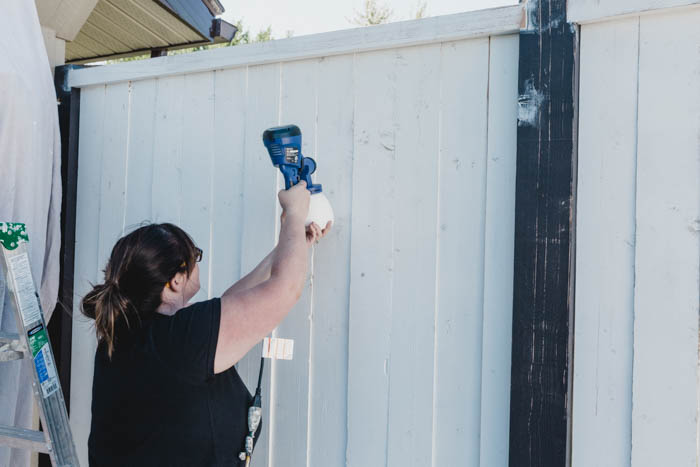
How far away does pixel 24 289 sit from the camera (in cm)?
167

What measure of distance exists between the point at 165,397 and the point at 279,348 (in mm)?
491

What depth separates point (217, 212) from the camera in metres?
2.18

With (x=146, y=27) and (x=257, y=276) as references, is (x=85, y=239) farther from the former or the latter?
(x=146, y=27)

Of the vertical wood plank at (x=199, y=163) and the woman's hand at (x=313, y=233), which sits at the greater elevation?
the vertical wood plank at (x=199, y=163)

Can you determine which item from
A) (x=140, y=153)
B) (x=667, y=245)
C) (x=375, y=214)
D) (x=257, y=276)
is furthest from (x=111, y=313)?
(x=667, y=245)

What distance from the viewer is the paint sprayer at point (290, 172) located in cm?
171

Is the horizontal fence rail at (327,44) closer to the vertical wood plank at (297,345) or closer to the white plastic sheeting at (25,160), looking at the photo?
the vertical wood plank at (297,345)

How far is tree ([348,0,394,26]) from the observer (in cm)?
1800

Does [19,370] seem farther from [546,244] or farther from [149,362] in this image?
[546,244]

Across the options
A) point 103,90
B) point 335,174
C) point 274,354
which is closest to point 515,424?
point 274,354

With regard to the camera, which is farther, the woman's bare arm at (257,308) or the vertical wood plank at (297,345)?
the vertical wood plank at (297,345)

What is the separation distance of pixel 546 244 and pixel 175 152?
4.70ft

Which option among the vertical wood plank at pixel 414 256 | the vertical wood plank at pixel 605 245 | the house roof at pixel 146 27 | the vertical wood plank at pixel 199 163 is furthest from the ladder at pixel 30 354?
the house roof at pixel 146 27

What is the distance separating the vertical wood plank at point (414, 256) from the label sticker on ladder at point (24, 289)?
1051 mm
